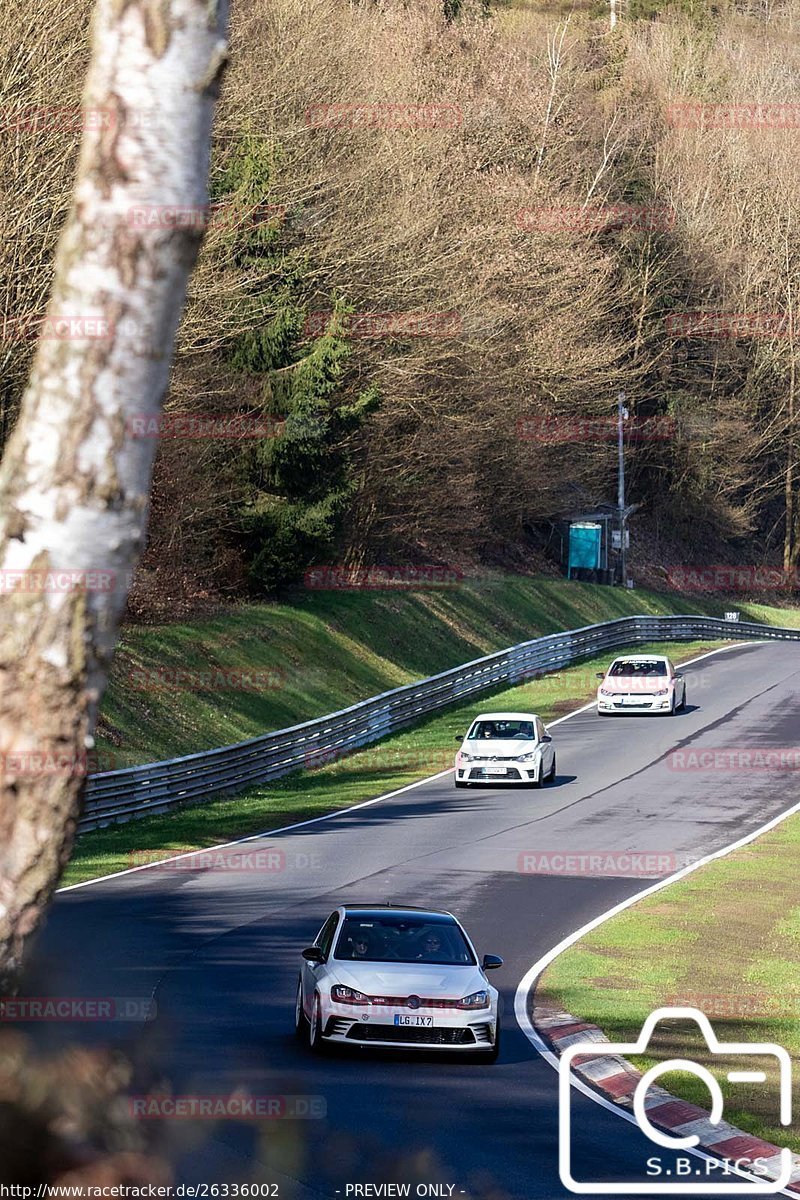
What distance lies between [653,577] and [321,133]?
3696cm

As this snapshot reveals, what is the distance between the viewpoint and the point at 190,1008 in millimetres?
15125

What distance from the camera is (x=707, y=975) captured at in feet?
61.6

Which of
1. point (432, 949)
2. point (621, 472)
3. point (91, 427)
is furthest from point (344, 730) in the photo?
point (91, 427)

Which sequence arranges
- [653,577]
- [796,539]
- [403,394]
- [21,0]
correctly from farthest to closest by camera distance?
[796,539] < [653,577] < [403,394] < [21,0]

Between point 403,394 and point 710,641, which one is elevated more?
point 403,394

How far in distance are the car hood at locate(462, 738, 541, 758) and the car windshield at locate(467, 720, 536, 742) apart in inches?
6.5

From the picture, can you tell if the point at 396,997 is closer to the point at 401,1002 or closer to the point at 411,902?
the point at 401,1002

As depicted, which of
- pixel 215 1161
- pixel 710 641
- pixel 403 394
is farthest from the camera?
pixel 710 641

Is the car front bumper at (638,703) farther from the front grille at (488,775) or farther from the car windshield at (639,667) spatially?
the front grille at (488,775)

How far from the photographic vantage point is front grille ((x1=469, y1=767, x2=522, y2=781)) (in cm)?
3406

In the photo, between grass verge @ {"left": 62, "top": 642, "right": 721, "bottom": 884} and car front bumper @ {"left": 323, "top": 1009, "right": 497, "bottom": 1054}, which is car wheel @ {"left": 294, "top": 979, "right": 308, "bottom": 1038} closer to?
car front bumper @ {"left": 323, "top": 1009, "right": 497, "bottom": 1054}

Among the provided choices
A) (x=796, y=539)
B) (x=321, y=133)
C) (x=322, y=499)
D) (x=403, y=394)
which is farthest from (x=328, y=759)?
(x=796, y=539)

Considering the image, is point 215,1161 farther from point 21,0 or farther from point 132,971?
point 21,0

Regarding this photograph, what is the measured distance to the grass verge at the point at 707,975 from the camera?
14117 mm
